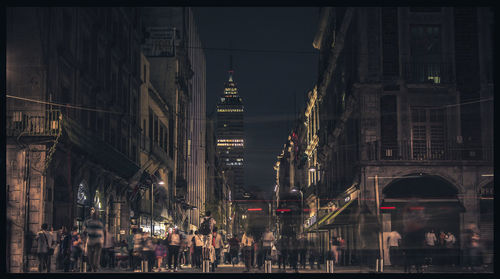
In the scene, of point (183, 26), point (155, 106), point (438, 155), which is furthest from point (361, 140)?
point (183, 26)

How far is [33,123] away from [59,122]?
169cm

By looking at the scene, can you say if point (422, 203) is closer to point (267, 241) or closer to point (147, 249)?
point (267, 241)

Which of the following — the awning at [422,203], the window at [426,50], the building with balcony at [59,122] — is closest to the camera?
the building with balcony at [59,122]

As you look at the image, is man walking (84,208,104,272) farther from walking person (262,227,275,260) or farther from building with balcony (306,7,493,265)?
building with balcony (306,7,493,265)

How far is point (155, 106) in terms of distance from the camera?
58.0m

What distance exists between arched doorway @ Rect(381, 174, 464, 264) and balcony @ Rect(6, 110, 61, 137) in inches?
610

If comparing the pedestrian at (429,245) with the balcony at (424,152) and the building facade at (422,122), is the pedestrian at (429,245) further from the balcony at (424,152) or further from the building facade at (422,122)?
the balcony at (424,152)

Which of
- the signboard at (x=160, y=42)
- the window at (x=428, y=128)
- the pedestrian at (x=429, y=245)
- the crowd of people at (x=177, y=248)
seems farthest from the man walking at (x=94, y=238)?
the signboard at (x=160, y=42)

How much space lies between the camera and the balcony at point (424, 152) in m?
32.6

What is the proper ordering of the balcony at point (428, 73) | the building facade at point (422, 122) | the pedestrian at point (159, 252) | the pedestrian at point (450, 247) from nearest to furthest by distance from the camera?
the pedestrian at point (159, 252) → the pedestrian at point (450, 247) → the building facade at point (422, 122) → the balcony at point (428, 73)

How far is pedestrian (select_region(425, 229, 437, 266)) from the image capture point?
1067 inches

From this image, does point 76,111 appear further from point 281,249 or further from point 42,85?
point 281,249

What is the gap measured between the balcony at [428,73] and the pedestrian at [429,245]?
7.86m

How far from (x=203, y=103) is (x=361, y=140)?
8482 cm
